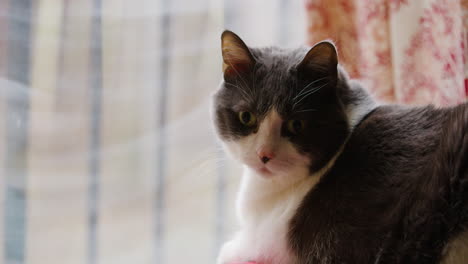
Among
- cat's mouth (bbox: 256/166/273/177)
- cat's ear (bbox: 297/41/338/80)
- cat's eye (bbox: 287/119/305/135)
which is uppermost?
cat's ear (bbox: 297/41/338/80)

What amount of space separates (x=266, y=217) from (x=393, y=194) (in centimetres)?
31

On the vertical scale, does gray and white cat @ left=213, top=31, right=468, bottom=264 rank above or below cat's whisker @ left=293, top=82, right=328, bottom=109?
below

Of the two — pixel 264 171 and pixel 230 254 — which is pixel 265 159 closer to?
pixel 264 171

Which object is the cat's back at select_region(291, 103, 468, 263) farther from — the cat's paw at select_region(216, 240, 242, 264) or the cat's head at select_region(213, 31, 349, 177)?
the cat's paw at select_region(216, 240, 242, 264)

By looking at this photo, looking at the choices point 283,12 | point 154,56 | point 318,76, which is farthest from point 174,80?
point 318,76

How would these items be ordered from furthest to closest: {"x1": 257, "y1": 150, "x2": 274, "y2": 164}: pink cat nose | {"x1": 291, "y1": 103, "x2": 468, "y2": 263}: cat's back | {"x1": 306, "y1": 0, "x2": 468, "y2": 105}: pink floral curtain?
1. {"x1": 306, "y1": 0, "x2": 468, "y2": 105}: pink floral curtain
2. {"x1": 257, "y1": 150, "x2": 274, "y2": 164}: pink cat nose
3. {"x1": 291, "y1": 103, "x2": 468, "y2": 263}: cat's back

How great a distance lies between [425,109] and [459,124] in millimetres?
143

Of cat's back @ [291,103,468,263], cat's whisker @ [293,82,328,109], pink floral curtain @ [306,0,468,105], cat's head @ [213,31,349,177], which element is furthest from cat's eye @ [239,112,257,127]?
pink floral curtain @ [306,0,468,105]

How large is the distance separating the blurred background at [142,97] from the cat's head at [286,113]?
0.75ft

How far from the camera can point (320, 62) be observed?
105 cm

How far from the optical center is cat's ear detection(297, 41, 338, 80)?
1.03 meters

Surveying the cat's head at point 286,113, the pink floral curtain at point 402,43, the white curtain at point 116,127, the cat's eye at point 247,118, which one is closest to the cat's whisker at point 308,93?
the cat's head at point 286,113

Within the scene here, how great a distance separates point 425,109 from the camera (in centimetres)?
107

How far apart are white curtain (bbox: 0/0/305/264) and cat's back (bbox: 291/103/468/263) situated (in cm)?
38
